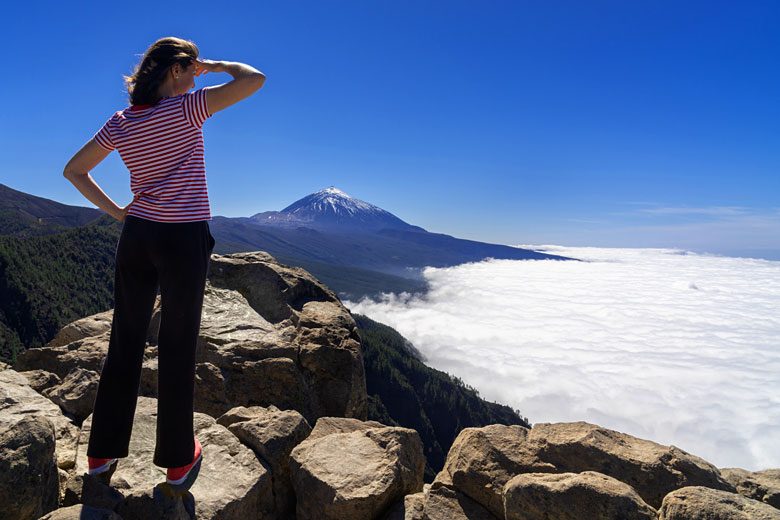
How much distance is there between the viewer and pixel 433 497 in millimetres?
3996

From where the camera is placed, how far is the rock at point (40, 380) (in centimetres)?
514

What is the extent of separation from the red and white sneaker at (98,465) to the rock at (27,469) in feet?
0.73

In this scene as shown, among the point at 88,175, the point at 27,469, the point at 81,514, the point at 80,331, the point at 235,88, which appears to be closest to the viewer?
the point at 81,514

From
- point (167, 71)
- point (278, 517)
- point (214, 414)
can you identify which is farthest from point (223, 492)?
point (167, 71)

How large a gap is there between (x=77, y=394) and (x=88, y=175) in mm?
2828

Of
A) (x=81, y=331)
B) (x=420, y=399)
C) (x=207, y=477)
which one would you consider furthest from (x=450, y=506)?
(x=420, y=399)

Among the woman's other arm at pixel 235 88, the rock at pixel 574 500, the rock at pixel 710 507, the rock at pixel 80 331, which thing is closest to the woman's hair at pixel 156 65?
the woman's other arm at pixel 235 88

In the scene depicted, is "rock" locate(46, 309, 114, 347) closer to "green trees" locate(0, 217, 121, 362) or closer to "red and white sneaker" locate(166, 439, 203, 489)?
"red and white sneaker" locate(166, 439, 203, 489)

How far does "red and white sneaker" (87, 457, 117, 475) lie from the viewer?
10.9 ft

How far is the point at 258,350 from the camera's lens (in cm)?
718

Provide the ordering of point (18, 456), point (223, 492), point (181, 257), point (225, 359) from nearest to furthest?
point (18, 456), point (181, 257), point (223, 492), point (225, 359)

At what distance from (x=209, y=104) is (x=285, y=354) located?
16.9 feet

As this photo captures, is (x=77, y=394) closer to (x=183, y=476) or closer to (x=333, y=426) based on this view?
(x=183, y=476)

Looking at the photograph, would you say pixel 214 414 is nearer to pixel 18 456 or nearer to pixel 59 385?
pixel 59 385
